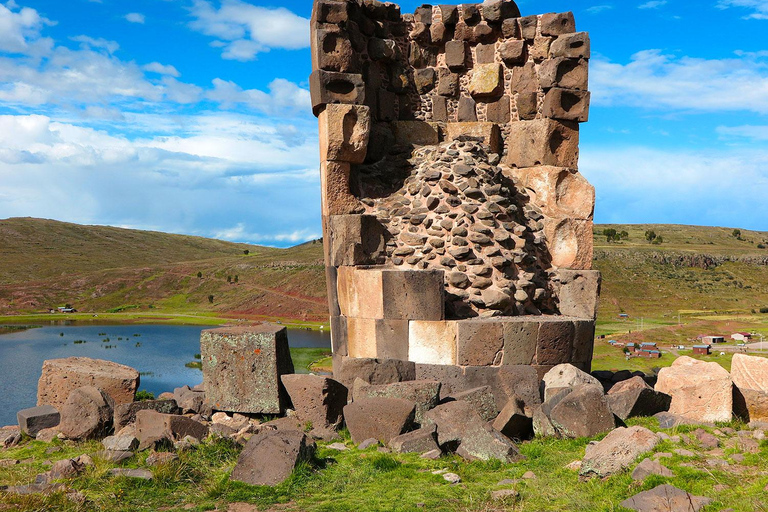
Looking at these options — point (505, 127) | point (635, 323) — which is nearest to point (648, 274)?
point (635, 323)

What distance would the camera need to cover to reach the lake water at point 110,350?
2562 cm

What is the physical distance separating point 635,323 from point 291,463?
127ft

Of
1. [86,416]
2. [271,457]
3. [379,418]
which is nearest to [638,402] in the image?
[379,418]

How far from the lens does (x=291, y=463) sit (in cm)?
519

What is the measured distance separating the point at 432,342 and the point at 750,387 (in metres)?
3.43

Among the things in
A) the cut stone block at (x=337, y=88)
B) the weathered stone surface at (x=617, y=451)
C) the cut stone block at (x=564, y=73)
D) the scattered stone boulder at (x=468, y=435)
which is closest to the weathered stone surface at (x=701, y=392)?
the weathered stone surface at (x=617, y=451)

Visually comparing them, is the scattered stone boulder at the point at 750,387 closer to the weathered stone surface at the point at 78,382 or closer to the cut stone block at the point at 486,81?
the cut stone block at the point at 486,81

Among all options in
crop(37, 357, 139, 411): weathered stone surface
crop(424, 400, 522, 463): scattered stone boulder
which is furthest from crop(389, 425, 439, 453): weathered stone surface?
crop(37, 357, 139, 411): weathered stone surface

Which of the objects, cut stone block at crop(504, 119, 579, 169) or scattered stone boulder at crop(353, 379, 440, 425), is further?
cut stone block at crop(504, 119, 579, 169)

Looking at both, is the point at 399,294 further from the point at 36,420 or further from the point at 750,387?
the point at 36,420

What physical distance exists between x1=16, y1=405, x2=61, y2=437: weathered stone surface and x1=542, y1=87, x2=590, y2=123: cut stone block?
24.7 ft

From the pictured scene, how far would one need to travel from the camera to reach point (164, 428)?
623 centimetres

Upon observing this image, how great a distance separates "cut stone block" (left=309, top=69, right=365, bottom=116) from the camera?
29.9 feet

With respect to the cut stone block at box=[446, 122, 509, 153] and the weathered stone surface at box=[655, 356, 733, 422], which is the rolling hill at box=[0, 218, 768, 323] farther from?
the weathered stone surface at box=[655, 356, 733, 422]
